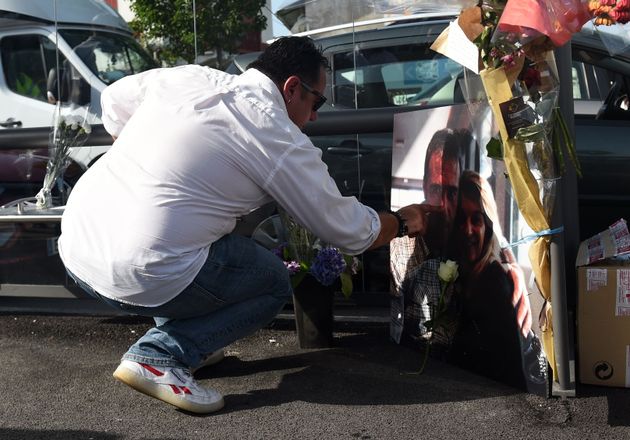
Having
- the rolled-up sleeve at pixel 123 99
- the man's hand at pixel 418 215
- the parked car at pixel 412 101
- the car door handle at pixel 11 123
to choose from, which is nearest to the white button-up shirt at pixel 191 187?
the rolled-up sleeve at pixel 123 99

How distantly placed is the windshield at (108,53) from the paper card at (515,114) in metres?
4.42

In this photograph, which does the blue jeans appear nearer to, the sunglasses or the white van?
the sunglasses

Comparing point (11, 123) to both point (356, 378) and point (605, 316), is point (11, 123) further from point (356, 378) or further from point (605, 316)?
point (605, 316)

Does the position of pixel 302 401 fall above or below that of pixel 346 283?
below

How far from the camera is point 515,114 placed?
10.2 ft

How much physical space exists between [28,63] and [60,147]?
2.57 meters

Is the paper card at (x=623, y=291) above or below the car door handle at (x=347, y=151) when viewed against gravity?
below

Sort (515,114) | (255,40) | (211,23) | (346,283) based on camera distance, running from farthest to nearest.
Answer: (211,23) → (255,40) → (346,283) → (515,114)

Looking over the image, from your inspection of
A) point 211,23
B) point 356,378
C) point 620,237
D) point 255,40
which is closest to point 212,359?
point 356,378

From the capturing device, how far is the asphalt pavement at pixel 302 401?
319 centimetres

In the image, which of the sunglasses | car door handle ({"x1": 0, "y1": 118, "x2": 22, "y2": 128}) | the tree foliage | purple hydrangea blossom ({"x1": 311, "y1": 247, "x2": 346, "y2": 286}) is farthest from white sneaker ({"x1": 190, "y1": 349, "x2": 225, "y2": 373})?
car door handle ({"x1": 0, "y1": 118, "x2": 22, "y2": 128})

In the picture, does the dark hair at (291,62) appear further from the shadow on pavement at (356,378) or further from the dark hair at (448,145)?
the shadow on pavement at (356,378)

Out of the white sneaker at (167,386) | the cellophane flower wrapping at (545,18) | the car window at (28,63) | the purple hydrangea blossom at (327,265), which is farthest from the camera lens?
the car window at (28,63)

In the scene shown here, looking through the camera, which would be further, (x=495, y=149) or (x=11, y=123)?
(x=11, y=123)
